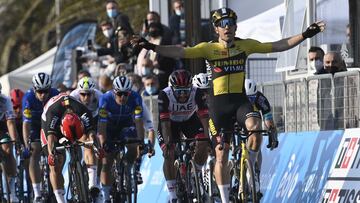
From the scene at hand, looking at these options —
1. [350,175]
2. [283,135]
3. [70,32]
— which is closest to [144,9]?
[70,32]

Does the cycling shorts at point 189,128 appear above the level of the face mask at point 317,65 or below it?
below

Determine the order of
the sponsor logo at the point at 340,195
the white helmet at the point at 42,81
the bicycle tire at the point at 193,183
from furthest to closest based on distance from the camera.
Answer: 1. the white helmet at the point at 42,81
2. the bicycle tire at the point at 193,183
3. the sponsor logo at the point at 340,195

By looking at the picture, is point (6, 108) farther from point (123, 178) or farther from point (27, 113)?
point (123, 178)

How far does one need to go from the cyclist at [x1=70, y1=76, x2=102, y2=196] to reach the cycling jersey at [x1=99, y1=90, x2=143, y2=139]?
264 mm

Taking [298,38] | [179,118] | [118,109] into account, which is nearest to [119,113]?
[118,109]

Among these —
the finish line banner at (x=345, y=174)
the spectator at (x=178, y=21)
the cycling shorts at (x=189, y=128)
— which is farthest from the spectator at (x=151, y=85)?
the finish line banner at (x=345, y=174)

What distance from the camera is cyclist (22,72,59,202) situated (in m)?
20.2

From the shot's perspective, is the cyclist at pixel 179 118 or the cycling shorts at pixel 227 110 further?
the cyclist at pixel 179 118

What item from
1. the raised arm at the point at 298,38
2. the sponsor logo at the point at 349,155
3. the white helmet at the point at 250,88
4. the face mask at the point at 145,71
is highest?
the face mask at the point at 145,71

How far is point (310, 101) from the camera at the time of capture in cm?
1725

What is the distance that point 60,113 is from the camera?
1870 cm

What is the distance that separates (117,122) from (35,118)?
1913 millimetres

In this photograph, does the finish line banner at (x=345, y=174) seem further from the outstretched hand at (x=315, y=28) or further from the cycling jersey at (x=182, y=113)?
the cycling jersey at (x=182, y=113)

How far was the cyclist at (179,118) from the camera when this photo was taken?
719 inches
